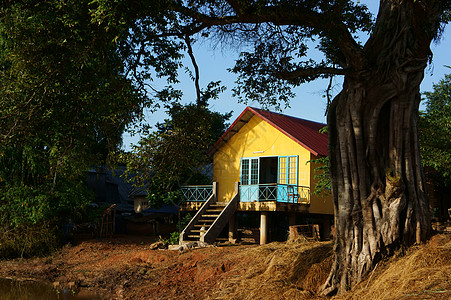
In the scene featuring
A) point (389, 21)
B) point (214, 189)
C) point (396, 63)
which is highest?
point (389, 21)

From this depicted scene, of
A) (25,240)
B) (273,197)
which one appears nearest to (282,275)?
(273,197)

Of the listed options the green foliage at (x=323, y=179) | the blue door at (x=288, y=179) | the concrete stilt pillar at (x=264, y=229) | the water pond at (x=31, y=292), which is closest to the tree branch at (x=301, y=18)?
the water pond at (x=31, y=292)

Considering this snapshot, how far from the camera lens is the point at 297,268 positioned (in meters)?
11.0

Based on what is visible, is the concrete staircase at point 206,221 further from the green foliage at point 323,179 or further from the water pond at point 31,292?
the water pond at point 31,292

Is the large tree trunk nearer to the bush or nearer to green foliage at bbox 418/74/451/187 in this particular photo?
green foliage at bbox 418/74/451/187

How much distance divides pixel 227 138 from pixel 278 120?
8.34ft

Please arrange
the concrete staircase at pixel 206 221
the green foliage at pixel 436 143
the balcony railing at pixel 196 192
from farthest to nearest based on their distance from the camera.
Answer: the balcony railing at pixel 196 192, the concrete staircase at pixel 206 221, the green foliage at pixel 436 143

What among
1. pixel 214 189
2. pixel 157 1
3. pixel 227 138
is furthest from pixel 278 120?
pixel 157 1

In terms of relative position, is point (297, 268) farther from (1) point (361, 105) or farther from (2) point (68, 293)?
(2) point (68, 293)

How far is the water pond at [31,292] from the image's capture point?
13.5 metres

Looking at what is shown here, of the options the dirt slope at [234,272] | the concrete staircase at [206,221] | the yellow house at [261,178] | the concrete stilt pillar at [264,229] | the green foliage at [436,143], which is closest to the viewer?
the dirt slope at [234,272]

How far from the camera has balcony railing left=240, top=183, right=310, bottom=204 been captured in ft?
66.5

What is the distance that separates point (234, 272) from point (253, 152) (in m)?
10.4

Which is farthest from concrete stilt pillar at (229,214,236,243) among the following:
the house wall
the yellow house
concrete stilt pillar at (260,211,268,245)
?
the house wall
